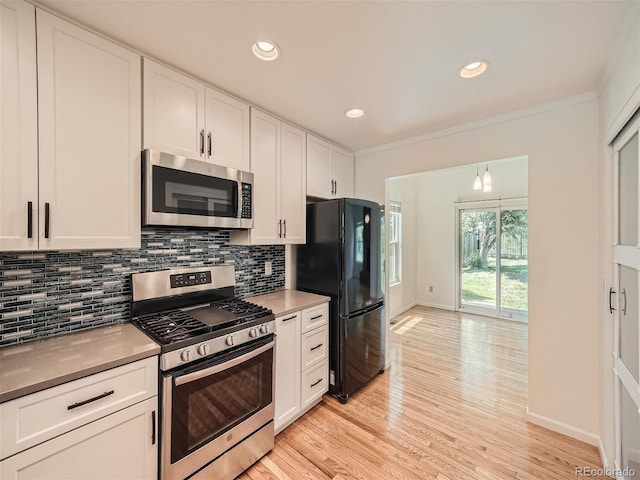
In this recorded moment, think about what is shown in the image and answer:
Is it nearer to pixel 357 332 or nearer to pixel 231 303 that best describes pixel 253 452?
pixel 231 303

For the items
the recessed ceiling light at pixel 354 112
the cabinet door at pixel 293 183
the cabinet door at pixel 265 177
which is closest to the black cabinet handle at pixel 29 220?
the cabinet door at pixel 265 177

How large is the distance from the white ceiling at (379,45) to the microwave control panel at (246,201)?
2.18 feet

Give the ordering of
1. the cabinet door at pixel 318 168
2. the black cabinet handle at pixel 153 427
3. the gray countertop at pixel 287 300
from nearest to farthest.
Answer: the black cabinet handle at pixel 153 427
the gray countertop at pixel 287 300
the cabinet door at pixel 318 168

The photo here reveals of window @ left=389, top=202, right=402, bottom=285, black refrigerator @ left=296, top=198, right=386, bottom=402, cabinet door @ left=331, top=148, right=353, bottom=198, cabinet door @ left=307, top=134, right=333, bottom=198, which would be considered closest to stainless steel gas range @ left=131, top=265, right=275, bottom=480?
black refrigerator @ left=296, top=198, right=386, bottom=402

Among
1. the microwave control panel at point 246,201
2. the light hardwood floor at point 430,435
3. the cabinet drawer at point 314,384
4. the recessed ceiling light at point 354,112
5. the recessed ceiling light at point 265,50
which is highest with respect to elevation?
Result: the recessed ceiling light at point 265,50

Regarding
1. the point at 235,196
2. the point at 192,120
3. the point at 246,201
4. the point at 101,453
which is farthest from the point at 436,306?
the point at 101,453

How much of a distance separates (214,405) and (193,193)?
1275 mm

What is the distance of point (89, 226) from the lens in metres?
1.38

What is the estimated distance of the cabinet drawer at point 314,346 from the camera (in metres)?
2.20

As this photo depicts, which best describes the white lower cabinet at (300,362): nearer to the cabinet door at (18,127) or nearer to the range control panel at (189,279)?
the range control panel at (189,279)

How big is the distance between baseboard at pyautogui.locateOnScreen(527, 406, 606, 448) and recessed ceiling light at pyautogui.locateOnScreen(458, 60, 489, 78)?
8.38 ft

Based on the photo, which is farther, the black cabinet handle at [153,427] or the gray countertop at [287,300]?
the gray countertop at [287,300]

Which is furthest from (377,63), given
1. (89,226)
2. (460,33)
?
(89,226)

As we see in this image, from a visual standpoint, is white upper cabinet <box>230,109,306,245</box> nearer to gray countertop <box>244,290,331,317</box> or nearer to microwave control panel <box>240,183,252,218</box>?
microwave control panel <box>240,183,252,218</box>
